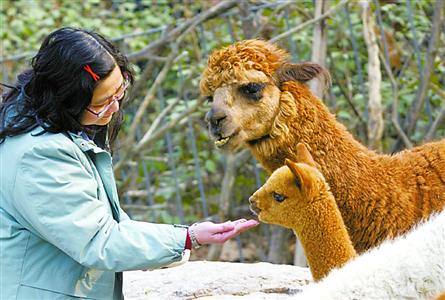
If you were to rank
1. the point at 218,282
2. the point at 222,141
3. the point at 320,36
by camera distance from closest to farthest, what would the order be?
the point at 222,141
the point at 218,282
the point at 320,36

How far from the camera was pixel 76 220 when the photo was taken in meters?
3.51

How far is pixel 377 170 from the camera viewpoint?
467 centimetres

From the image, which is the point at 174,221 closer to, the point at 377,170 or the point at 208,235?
the point at 377,170

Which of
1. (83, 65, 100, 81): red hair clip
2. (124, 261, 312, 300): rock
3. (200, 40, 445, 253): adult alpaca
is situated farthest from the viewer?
(124, 261, 312, 300): rock

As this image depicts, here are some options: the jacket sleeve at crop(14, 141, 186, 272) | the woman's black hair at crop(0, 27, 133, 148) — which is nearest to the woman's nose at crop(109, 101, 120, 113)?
the woman's black hair at crop(0, 27, 133, 148)

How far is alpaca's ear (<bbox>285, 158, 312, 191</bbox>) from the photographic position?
13.3 feet

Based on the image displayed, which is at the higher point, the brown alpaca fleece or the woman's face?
the woman's face

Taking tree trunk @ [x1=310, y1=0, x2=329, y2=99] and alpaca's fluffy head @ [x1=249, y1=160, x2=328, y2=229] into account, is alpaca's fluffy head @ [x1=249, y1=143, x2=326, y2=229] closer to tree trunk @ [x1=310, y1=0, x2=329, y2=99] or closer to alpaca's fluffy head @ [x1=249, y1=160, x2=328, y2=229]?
alpaca's fluffy head @ [x1=249, y1=160, x2=328, y2=229]

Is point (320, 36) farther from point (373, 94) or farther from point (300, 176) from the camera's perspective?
point (300, 176)

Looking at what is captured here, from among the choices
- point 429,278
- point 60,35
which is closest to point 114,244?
point 60,35

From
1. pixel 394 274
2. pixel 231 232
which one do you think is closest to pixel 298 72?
pixel 231 232

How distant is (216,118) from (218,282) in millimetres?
873

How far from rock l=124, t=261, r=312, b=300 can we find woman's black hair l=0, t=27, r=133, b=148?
1.28 meters

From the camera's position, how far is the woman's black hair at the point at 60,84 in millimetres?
3711
